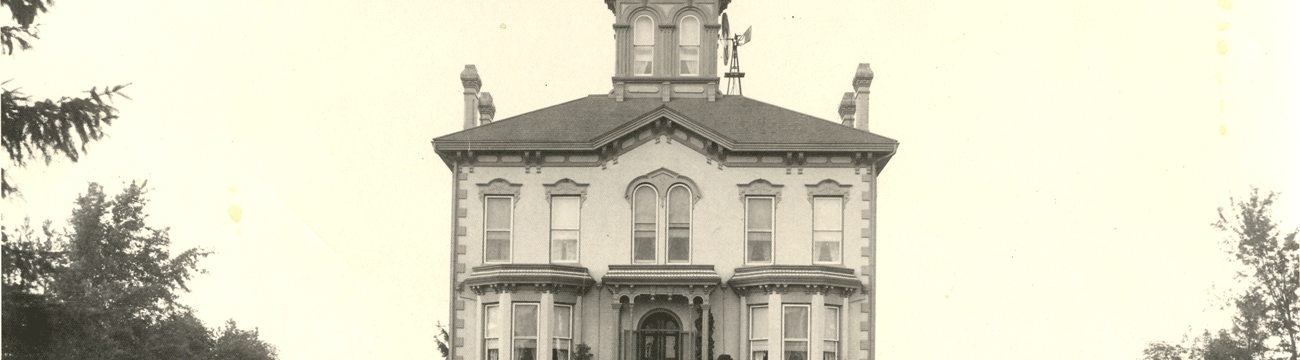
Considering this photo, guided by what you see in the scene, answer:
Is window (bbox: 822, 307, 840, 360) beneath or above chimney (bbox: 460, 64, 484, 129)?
beneath

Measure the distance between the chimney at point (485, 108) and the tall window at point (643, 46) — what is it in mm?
3490

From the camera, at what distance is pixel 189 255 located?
1874 inches

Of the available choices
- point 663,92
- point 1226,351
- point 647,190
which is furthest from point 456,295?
point 1226,351

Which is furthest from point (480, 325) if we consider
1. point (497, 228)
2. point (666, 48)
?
point (666, 48)

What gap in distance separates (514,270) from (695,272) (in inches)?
149

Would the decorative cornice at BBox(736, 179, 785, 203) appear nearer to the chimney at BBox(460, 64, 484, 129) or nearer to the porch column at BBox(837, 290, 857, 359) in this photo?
the porch column at BBox(837, 290, 857, 359)

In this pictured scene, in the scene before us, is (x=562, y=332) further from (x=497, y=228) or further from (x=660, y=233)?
(x=660, y=233)

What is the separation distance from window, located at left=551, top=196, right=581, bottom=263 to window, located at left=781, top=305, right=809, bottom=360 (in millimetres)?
4744

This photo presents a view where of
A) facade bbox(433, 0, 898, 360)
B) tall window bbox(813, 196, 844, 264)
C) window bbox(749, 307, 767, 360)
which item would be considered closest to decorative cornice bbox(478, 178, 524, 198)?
facade bbox(433, 0, 898, 360)

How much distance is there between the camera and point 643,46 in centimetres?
3897

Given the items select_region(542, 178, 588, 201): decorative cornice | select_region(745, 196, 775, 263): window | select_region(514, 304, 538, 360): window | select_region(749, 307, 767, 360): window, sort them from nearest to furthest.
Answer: select_region(514, 304, 538, 360): window → select_region(749, 307, 767, 360): window → select_region(745, 196, 775, 263): window → select_region(542, 178, 588, 201): decorative cornice

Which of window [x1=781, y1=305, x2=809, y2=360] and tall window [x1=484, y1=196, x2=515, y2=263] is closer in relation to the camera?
window [x1=781, y1=305, x2=809, y2=360]

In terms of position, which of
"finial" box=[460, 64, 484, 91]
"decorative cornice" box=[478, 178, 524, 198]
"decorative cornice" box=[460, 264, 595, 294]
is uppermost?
"finial" box=[460, 64, 484, 91]

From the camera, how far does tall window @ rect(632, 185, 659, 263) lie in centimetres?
3525
